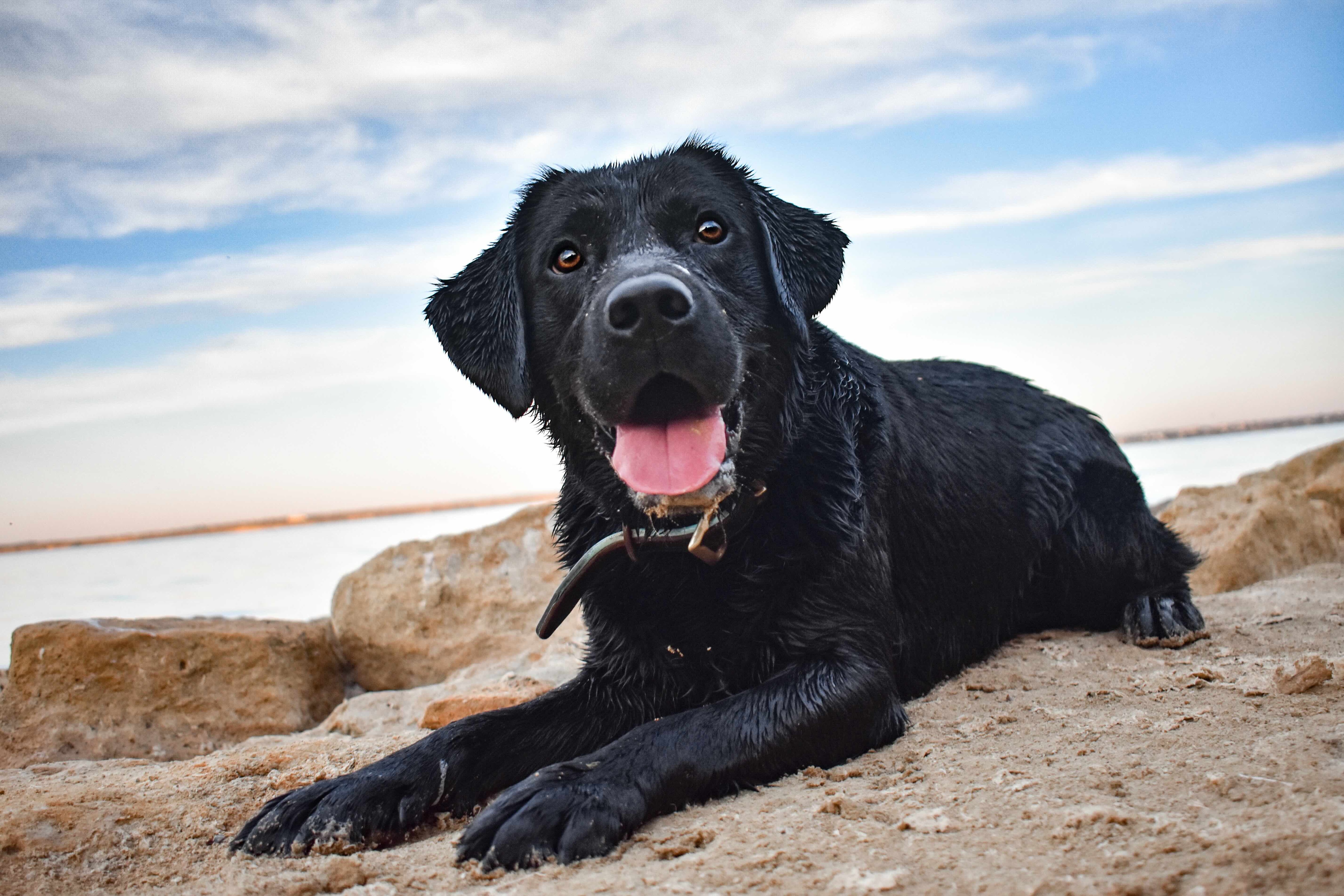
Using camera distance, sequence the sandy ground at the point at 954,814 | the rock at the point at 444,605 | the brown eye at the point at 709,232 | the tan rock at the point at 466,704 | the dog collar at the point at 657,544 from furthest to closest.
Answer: the rock at the point at 444,605, the tan rock at the point at 466,704, the brown eye at the point at 709,232, the dog collar at the point at 657,544, the sandy ground at the point at 954,814

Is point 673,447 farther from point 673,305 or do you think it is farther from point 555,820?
point 555,820

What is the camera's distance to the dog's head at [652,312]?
2498 millimetres

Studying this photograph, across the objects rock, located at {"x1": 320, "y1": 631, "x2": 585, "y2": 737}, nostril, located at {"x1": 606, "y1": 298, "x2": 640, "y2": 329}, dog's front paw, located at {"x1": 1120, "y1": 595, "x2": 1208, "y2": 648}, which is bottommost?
rock, located at {"x1": 320, "y1": 631, "x2": 585, "y2": 737}

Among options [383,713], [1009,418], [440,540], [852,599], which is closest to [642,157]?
[852,599]

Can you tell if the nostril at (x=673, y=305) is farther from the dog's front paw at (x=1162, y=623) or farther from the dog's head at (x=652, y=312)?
the dog's front paw at (x=1162, y=623)

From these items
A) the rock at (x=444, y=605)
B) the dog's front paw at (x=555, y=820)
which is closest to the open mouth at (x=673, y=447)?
the dog's front paw at (x=555, y=820)

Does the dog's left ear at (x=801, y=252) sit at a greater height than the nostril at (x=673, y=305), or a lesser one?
greater

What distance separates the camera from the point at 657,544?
9.07ft

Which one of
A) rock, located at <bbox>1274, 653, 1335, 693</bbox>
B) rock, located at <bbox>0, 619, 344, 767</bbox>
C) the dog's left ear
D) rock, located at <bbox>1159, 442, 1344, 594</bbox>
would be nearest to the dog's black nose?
the dog's left ear

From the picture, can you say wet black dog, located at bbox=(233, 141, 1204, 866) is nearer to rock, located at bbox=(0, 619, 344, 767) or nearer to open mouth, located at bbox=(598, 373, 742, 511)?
open mouth, located at bbox=(598, 373, 742, 511)

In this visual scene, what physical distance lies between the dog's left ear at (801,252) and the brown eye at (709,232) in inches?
7.4

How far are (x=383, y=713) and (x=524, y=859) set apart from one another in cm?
254

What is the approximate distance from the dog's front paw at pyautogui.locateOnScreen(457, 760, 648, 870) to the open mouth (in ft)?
2.61

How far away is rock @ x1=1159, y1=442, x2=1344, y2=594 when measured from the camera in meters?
5.46
